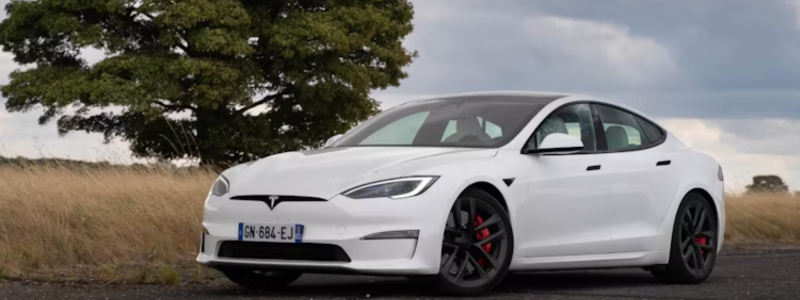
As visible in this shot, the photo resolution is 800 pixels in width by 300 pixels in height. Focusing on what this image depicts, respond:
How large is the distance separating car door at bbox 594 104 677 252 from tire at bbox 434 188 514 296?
53.6 inches

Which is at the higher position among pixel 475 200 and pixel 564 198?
pixel 475 200

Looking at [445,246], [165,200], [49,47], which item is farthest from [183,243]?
[49,47]

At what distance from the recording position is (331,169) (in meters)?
7.86

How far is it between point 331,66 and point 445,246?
1083 inches

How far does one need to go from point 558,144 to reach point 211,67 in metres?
25.1

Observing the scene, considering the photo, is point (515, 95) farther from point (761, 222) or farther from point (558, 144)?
point (761, 222)

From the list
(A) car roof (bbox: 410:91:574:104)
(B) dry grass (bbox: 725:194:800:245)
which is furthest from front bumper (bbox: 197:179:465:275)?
(B) dry grass (bbox: 725:194:800:245)

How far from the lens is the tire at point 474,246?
309 inches

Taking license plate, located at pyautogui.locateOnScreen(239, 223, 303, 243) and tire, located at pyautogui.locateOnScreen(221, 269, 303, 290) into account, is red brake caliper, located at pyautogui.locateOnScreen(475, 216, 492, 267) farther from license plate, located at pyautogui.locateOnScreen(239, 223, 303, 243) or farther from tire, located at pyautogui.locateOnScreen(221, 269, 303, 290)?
tire, located at pyautogui.locateOnScreen(221, 269, 303, 290)

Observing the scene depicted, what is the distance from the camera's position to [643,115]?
10352mm

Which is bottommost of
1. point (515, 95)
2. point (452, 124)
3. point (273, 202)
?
point (273, 202)

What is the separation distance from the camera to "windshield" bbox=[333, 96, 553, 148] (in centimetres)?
875

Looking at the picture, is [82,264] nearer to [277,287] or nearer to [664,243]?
[277,287]

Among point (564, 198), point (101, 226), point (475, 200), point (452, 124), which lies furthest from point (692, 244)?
point (101, 226)
